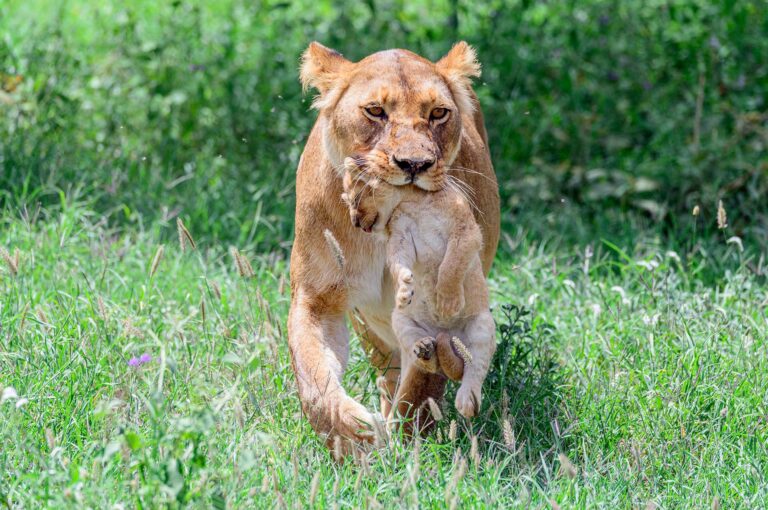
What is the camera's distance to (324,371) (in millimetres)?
4246

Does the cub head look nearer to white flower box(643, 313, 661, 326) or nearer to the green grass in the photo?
the green grass

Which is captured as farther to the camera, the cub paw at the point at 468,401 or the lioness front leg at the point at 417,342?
the lioness front leg at the point at 417,342

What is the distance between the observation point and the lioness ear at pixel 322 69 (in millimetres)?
4559

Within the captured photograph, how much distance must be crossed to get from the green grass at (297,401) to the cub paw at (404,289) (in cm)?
44

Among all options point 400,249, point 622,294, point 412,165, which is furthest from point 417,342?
point 622,294

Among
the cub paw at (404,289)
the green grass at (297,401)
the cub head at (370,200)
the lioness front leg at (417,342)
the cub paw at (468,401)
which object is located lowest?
the green grass at (297,401)

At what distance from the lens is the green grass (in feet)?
11.6

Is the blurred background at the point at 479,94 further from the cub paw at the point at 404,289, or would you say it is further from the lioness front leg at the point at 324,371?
the cub paw at the point at 404,289

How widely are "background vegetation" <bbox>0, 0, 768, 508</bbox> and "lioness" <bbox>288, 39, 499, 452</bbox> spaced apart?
0.18 meters

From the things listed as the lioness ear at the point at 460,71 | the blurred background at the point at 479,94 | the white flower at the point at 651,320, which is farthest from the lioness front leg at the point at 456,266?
the blurred background at the point at 479,94

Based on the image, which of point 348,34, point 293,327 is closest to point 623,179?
point 348,34

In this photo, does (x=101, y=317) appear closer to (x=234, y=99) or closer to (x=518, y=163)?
(x=234, y=99)

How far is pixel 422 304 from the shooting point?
411 cm

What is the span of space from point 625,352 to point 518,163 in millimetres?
2786
